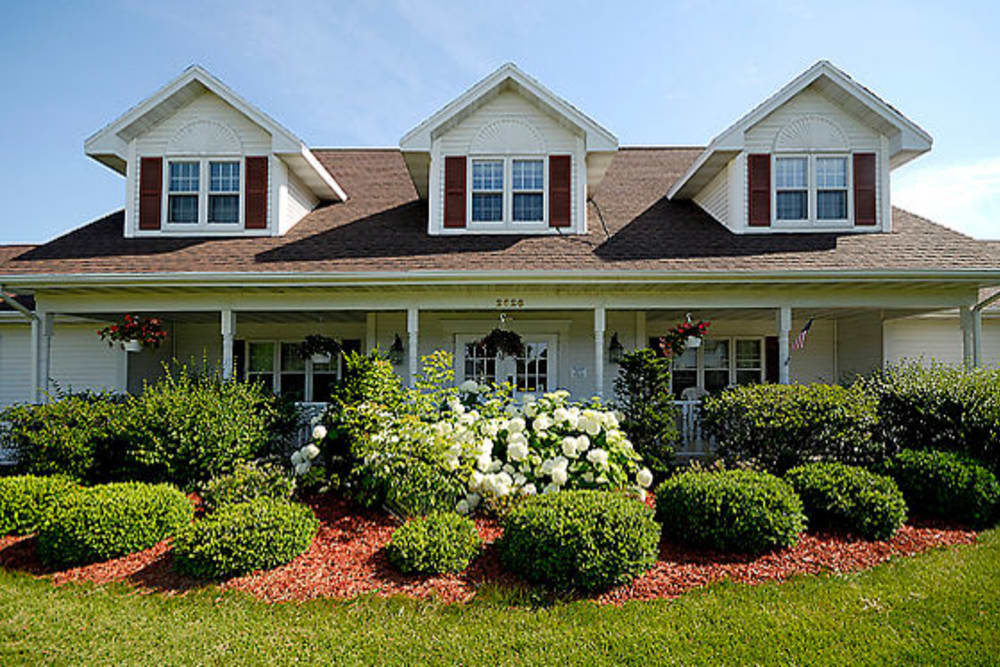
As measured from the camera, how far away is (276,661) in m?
4.32

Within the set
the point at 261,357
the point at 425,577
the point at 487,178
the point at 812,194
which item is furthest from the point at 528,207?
the point at 425,577

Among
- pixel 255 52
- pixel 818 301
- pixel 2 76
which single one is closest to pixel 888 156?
pixel 818 301

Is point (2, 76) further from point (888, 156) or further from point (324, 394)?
point (888, 156)

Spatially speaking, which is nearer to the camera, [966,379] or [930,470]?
[930,470]

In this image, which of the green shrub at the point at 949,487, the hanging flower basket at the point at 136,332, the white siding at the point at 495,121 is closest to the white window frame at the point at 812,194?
the white siding at the point at 495,121

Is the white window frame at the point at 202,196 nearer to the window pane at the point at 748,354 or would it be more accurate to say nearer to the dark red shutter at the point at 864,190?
the window pane at the point at 748,354

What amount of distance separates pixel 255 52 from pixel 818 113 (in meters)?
9.94

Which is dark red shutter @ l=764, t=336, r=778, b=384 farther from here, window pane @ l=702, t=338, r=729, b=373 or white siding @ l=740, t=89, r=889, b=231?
white siding @ l=740, t=89, r=889, b=231

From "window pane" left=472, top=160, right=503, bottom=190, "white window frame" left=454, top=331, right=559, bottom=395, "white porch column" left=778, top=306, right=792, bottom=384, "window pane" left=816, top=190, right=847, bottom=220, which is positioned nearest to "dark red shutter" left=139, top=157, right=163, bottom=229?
"window pane" left=472, top=160, right=503, bottom=190

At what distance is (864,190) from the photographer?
1104 centimetres

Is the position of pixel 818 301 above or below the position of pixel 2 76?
below

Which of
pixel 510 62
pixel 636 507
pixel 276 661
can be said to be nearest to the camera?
pixel 276 661

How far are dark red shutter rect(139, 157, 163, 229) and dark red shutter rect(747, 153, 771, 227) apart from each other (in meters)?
11.1

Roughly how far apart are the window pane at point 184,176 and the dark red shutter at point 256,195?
1.04 m
